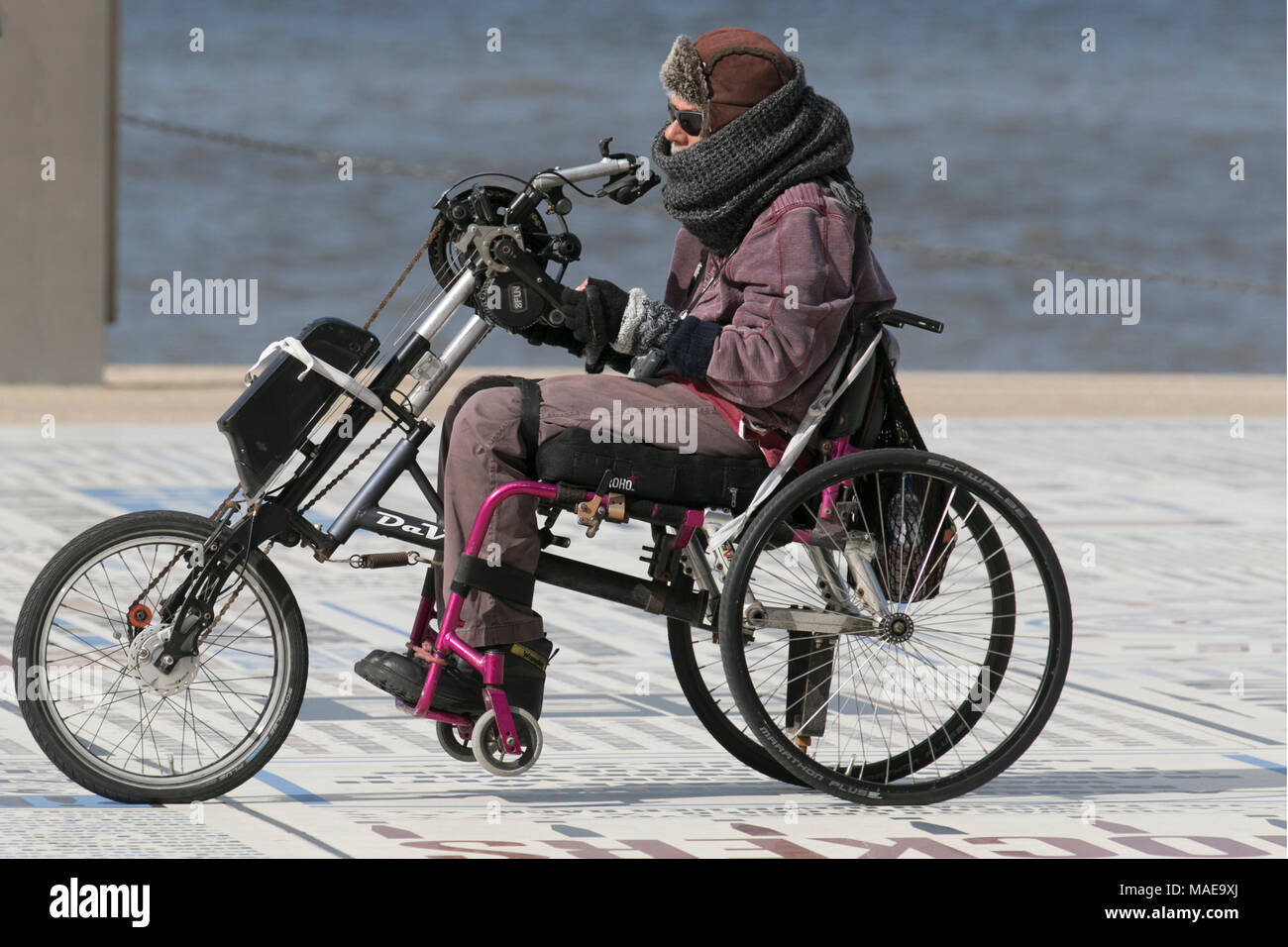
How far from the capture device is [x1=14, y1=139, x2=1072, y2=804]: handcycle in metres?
4.72

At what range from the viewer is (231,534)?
15.6 feet

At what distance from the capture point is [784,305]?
15.4ft

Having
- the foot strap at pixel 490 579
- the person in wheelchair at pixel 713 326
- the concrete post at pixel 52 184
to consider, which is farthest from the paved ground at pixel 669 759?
the concrete post at pixel 52 184

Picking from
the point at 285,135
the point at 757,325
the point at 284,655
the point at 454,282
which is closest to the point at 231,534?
the point at 284,655

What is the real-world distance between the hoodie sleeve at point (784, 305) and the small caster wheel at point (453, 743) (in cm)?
89

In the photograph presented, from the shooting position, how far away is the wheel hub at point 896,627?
4.89 m

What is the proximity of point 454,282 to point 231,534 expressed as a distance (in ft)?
2.22

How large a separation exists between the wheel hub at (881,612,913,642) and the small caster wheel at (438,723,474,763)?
2.89 ft

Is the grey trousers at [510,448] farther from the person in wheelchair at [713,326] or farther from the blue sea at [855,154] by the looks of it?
the blue sea at [855,154]

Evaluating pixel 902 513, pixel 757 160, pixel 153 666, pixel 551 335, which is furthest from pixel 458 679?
pixel 757 160

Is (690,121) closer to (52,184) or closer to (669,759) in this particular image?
(669,759)

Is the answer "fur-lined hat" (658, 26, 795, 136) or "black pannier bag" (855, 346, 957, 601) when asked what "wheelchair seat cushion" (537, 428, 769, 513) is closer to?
"black pannier bag" (855, 346, 957, 601)

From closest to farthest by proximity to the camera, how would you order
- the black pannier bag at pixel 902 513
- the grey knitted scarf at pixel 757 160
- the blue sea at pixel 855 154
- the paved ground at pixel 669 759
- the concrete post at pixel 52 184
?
the paved ground at pixel 669 759 → the grey knitted scarf at pixel 757 160 → the black pannier bag at pixel 902 513 → the concrete post at pixel 52 184 → the blue sea at pixel 855 154

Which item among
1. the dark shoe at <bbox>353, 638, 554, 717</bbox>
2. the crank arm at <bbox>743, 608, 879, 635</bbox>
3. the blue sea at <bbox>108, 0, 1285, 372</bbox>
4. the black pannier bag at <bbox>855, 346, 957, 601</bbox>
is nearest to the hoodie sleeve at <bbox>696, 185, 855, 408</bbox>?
the black pannier bag at <bbox>855, 346, 957, 601</bbox>
